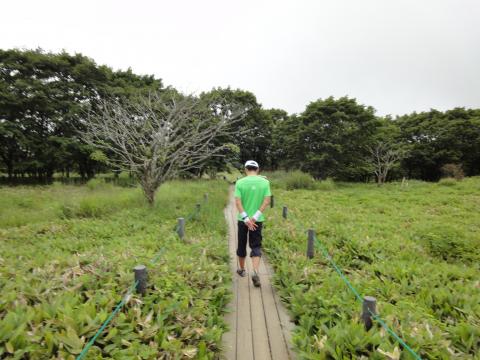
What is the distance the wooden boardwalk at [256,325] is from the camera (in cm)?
266

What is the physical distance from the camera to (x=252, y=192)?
3781mm

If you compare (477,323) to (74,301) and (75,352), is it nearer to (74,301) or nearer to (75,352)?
(75,352)

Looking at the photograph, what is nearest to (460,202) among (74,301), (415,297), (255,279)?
(415,297)

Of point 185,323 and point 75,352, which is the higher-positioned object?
point 75,352

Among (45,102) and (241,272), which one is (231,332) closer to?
(241,272)

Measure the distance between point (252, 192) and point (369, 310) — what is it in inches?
82.7

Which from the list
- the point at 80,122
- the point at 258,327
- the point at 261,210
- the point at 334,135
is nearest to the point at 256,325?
the point at 258,327

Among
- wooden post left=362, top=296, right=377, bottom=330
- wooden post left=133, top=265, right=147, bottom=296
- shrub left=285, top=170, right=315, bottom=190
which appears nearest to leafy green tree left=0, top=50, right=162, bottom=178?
shrub left=285, top=170, right=315, bottom=190

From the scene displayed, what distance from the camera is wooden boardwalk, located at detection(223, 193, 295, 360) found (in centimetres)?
266

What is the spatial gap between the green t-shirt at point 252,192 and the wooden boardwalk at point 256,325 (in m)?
1.21

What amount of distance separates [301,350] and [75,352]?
2.15 meters

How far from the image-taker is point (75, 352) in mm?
2029

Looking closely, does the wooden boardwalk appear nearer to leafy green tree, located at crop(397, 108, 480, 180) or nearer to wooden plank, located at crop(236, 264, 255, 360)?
wooden plank, located at crop(236, 264, 255, 360)

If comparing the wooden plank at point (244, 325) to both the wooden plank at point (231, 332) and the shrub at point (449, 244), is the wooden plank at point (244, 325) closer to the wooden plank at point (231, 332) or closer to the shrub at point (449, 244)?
the wooden plank at point (231, 332)
